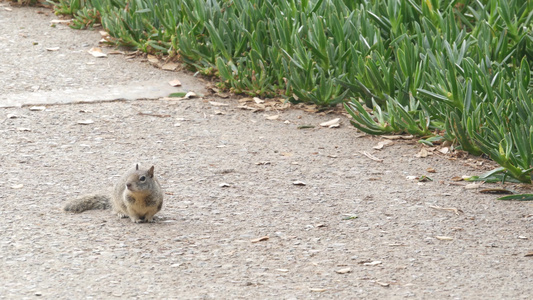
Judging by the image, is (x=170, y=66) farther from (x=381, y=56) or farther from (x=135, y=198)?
(x=135, y=198)

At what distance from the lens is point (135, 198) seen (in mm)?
5031

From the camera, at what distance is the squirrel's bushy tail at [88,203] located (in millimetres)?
5301

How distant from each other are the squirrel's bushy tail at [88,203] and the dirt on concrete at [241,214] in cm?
6

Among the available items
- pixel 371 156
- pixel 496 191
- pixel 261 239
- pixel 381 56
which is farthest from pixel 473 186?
pixel 261 239

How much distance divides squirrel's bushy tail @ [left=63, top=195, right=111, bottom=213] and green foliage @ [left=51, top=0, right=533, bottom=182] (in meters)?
2.40

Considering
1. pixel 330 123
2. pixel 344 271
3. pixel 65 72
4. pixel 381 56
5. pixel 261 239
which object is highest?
pixel 381 56

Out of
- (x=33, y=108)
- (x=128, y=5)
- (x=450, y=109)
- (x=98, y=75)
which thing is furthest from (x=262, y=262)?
(x=128, y=5)

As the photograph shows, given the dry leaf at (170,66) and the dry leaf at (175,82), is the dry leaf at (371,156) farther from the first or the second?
the dry leaf at (170,66)

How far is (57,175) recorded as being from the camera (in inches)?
238

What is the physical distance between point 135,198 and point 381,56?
3.07 meters

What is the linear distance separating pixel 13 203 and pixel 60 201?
0.30 metres

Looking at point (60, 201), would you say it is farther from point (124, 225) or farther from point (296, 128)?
point (296, 128)

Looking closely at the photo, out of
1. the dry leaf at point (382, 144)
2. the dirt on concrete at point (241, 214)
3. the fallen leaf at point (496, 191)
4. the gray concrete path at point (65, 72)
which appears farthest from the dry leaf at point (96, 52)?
the fallen leaf at point (496, 191)

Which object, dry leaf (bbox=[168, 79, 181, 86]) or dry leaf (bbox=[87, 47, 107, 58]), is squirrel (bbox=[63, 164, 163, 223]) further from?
dry leaf (bbox=[87, 47, 107, 58])
